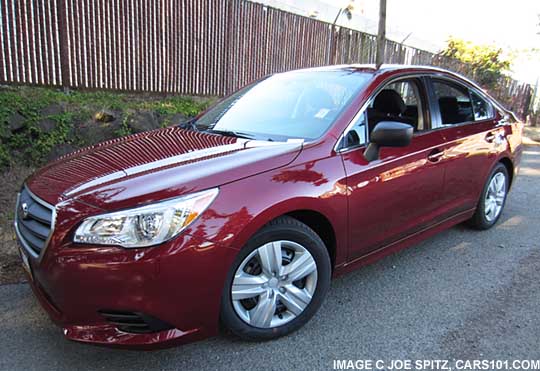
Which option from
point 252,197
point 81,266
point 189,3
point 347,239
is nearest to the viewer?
point 81,266

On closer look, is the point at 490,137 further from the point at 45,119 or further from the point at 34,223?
the point at 45,119

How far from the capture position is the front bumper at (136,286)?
1.99m

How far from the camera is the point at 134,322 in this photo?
6.84ft

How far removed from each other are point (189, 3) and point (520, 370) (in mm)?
7209

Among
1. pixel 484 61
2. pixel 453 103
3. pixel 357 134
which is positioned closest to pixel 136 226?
pixel 357 134

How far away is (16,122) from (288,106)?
3490mm

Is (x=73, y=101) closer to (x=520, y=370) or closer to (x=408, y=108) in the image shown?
(x=408, y=108)

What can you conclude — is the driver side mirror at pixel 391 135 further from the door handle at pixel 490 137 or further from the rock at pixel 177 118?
the rock at pixel 177 118

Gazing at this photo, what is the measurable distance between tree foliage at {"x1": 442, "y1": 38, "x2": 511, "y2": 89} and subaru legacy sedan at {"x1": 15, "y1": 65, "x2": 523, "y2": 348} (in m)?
13.3

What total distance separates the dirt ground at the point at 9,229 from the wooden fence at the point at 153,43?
1.74 metres

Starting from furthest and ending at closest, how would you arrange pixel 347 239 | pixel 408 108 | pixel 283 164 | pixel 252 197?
pixel 408 108
pixel 347 239
pixel 283 164
pixel 252 197

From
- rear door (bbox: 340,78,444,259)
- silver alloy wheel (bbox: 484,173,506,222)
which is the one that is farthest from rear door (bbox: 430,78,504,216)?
silver alloy wheel (bbox: 484,173,506,222)

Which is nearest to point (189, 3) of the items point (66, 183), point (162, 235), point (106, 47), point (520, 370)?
point (106, 47)

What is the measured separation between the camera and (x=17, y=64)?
19.0 feet
